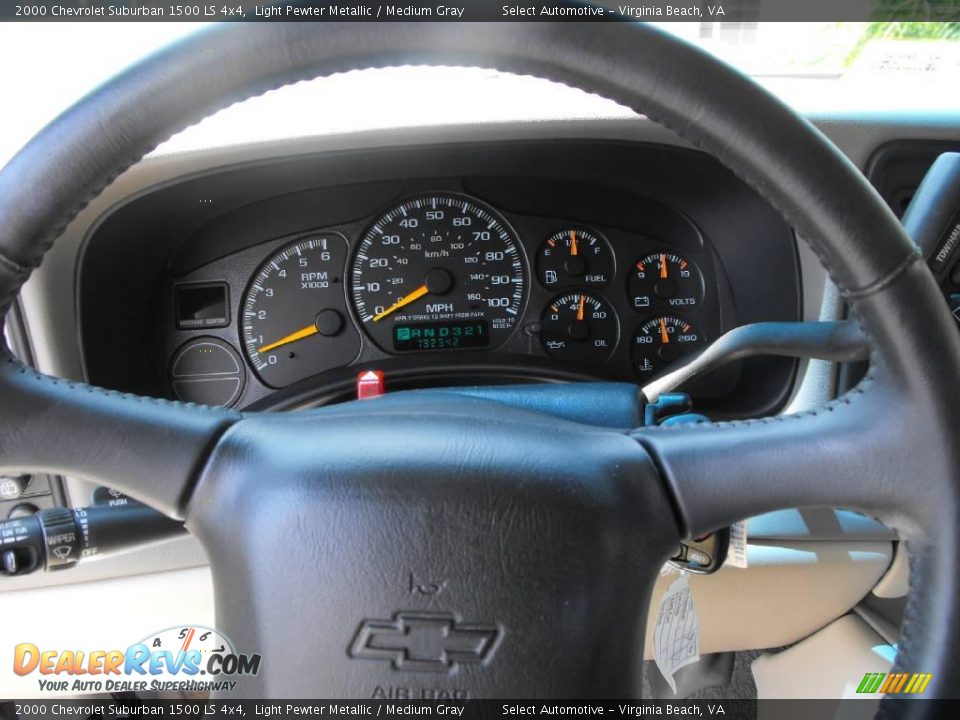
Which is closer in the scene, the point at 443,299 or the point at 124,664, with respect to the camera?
the point at 124,664

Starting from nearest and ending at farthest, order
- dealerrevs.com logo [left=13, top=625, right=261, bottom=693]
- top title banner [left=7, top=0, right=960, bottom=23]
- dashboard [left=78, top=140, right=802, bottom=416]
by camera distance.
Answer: top title banner [left=7, top=0, right=960, bottom=23] → dealerrevs.com logo [left=13, top=625, right=261, bottom=693] → dashboard [left=78, top=140, right=802, bottom=416]

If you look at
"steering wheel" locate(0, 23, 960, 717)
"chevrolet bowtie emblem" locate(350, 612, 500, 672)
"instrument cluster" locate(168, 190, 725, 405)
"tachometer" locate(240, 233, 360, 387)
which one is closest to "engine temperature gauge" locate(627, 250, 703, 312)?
"instrument cluster" locate(168, 190, 725, 405)

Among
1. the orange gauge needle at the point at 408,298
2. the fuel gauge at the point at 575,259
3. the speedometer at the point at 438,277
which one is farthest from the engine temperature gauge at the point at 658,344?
the orange gauge needle at the point at 408,298

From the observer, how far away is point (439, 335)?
5.59 feet

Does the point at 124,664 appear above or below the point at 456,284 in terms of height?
below

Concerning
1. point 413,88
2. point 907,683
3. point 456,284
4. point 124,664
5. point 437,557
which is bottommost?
point 124,664

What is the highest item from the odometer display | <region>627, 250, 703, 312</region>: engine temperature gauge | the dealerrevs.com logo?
<region>627, 250, 703, 312</region>: engine temperature gauge

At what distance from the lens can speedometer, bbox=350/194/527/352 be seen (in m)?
1.68

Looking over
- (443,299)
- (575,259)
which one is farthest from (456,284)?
(575,259)

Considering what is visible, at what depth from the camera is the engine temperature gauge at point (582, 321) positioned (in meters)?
1.71

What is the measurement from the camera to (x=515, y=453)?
2.30 feet

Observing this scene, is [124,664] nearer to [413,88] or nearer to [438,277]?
[438,277]

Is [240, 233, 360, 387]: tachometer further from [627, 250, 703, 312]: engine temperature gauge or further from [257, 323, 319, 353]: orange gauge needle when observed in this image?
[627, 250, 703, 312]: engine temperature gauge

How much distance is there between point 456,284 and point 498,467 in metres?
1.04
